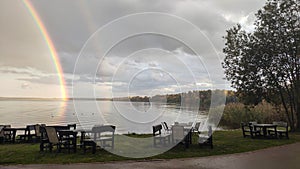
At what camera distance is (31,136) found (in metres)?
11.2

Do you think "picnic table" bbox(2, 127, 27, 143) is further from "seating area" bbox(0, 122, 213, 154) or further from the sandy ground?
the sandy ground

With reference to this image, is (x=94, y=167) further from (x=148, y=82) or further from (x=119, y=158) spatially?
(x=148, y=82)

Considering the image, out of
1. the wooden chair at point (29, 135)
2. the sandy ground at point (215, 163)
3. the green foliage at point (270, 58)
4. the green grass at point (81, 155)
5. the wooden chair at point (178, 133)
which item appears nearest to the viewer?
the sandy ground at point (215, 163)

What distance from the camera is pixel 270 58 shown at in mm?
14695

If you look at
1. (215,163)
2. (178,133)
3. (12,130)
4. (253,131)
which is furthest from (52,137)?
(253,131)

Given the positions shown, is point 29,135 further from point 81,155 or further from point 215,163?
point 215,163

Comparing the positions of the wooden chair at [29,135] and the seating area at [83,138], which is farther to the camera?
the wooden chair at [29,135]

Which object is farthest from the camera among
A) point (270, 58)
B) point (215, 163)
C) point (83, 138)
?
point (270, 58)

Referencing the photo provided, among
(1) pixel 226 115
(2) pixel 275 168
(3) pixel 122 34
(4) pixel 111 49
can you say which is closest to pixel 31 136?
(4) pixel 111 49

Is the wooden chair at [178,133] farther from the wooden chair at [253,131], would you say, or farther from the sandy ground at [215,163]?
the wooden chair at [253,131]

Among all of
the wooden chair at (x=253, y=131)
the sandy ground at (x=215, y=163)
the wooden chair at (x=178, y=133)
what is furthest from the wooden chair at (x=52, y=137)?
the wooden chair at (x=253, y=131)

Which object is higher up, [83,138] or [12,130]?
[12,130]

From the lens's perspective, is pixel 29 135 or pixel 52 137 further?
pixel 29 135

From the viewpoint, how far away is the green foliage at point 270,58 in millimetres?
14617
